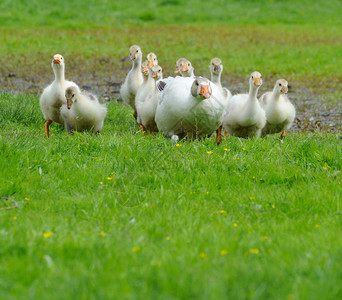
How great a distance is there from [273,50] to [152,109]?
10935 mm

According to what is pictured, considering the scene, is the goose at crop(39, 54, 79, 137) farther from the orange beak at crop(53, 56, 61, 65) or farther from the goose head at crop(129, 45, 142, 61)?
the goose head at crop(129, 45, 142, 61)

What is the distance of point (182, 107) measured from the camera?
6.93 metres

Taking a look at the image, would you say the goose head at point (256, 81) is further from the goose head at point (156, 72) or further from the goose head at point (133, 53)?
the goose head at point (133, 53)

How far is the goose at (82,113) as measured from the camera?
322 inches

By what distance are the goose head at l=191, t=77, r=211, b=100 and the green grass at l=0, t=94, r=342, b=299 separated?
0.61m

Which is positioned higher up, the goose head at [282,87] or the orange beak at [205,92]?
the orange beak at [205,92]

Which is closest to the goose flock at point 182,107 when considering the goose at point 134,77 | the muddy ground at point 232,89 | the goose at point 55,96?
the goose at point 55,96

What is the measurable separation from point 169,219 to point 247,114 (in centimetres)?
373

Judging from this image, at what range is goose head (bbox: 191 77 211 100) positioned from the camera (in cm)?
655

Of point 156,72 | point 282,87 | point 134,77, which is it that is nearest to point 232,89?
point 134,77

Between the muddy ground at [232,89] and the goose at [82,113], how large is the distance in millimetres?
2790

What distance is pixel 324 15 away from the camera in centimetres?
2606

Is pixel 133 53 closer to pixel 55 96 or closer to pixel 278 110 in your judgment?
pixel 55 96

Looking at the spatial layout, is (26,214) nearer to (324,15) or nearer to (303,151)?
(303,151)
